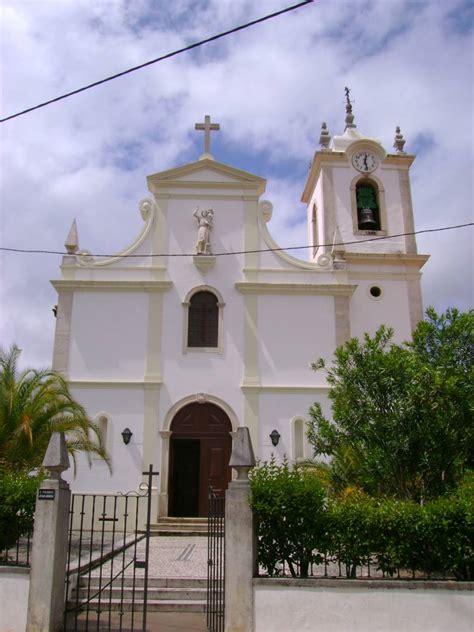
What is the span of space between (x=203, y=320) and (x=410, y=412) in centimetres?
997

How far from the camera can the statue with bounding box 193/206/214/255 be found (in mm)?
18906

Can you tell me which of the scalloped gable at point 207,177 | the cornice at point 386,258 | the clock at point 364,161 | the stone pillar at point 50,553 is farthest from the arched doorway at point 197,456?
the clock at point 364,161

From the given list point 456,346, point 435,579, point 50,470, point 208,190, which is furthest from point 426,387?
point 208,190

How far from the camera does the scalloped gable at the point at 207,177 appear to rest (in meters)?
19.7

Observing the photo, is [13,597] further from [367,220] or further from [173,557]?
[367,220]

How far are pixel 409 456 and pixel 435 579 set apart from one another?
2.04m

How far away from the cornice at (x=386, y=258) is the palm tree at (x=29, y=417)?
1034 cm

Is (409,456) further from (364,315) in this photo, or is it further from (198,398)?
(364,315)

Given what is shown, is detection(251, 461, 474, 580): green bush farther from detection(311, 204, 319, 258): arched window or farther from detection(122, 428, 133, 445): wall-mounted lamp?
detection(311, 204, 319, 258): arched window

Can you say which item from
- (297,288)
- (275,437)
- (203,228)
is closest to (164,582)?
(275,437)

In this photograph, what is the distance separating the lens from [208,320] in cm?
1858

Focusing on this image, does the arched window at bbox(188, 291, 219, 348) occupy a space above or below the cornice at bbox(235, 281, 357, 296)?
below

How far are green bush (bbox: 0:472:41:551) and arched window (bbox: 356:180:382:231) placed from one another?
15366 millimetres

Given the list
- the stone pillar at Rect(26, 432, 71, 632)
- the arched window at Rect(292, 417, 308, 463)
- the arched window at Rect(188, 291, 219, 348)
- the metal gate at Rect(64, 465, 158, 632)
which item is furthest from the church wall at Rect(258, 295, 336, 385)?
the stone pillar at Rect(26, 432, 71, 632)
